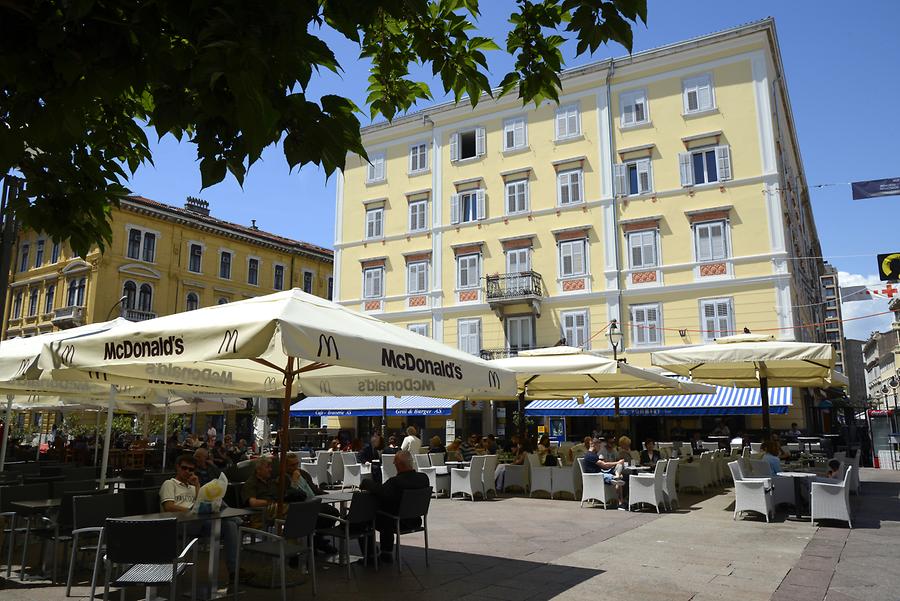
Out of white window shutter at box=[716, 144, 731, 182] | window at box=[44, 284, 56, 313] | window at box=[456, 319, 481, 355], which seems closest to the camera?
white window shutter at box=[716, 144, 731, 182]

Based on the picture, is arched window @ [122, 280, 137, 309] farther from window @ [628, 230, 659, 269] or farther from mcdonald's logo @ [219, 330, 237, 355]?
mcdonald's logo @ [219, 330, 237, 355]

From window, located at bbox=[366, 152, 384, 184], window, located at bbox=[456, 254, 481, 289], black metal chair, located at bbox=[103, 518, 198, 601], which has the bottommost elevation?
black metal chair, located at bbox=[103, 518, 198, 601]

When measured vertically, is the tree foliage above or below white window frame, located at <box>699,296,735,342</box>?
below

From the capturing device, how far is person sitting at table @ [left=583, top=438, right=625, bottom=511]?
11.7 m

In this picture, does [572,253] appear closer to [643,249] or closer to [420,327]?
[643,249]

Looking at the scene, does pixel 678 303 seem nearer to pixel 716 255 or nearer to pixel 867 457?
pixel 716 255

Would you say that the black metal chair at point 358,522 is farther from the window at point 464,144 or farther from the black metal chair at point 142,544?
the window at point 464,144

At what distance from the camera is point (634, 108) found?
90.5 ft

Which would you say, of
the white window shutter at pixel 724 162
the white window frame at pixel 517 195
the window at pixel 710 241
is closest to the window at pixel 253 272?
the white window frame at pixel 517 195

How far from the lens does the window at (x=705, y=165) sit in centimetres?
2520

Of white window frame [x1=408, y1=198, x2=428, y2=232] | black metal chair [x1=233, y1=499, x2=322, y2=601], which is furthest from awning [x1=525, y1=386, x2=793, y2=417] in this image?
black metal chair [x1=233, y1=499, x2=322, y2=601]

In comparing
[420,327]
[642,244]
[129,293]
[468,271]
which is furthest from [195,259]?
[642,244]

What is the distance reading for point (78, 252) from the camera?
178 inches

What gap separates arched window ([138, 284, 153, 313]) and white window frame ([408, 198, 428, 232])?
17.8 metres
